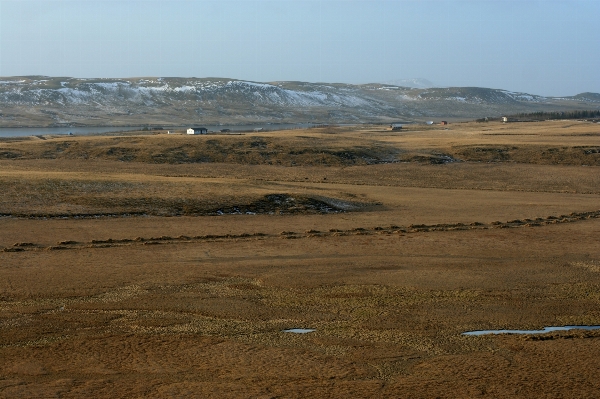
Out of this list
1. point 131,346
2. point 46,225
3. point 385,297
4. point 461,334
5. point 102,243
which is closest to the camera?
point 131,346

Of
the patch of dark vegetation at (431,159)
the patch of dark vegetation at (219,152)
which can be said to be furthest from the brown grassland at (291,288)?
the patch of dark vegetation at (219,152)

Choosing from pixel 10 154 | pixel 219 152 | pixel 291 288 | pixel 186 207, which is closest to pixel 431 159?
pixel 219 152

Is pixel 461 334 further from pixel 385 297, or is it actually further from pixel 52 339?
pixel 52 339

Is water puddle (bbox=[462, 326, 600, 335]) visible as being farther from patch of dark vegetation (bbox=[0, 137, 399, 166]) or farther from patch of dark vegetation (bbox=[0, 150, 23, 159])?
patch of dark vegetation (bbox=[0, 150, 23, 159])

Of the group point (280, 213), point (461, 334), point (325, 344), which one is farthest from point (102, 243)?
point (461, 334)

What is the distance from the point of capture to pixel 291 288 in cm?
1814

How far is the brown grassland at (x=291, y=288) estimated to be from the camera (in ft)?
40.5

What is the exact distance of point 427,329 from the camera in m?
14.9

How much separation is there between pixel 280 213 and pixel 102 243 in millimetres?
9094

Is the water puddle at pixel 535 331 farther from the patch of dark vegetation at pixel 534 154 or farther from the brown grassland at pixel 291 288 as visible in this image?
the patch of dark vegetation at pixel 534 154

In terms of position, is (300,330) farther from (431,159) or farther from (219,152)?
(219,152)

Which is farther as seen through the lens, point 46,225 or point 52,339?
point 46,225

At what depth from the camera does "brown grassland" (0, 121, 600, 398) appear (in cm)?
1236

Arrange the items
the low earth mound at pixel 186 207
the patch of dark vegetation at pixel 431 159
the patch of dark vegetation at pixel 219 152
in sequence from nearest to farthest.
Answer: the low earth mound at pixel 186 207 < the patch of dark vegetation at pixel 431 159 < the patch of dark vegetation at pixel 219 152
